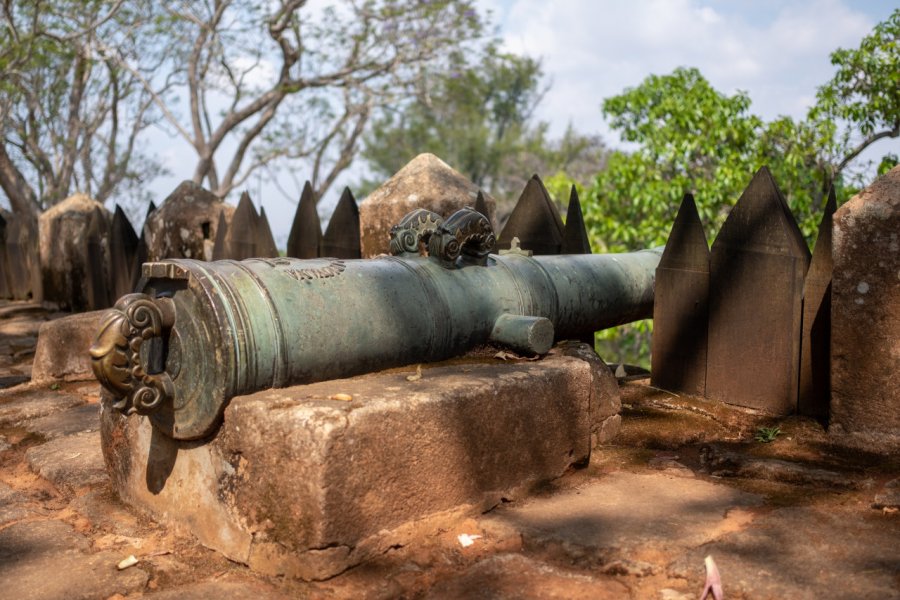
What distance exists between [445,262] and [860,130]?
735cm

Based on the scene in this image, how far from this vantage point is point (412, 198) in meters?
5.13

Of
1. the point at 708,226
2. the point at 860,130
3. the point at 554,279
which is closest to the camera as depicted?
the point at 554,279

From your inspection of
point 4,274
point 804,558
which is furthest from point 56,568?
point 4,274

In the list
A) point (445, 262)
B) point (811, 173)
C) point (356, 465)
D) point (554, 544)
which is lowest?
point (554, 544)

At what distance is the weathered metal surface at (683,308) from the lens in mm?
4023

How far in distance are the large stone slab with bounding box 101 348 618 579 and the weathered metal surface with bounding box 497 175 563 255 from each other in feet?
6.52

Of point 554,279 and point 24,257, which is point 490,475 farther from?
point 24,257

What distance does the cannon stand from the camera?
2434 millimetres

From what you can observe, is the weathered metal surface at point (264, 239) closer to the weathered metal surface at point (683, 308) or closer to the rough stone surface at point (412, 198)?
the rough stone surface at point (412, 198)

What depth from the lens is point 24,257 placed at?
9961 mm

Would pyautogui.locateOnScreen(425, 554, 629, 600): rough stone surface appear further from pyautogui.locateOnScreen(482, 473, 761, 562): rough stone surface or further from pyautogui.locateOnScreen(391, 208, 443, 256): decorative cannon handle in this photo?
pyautogui.locateOnScreen(391, 208, 443, 256): decorative cannon handle

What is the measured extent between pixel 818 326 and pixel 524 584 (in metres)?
2.07

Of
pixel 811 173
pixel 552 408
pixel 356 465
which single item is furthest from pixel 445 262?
pixel 811 173

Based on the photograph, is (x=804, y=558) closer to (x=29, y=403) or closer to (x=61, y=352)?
(x=29, y=403)
